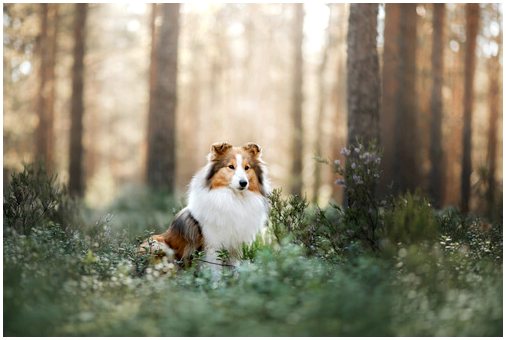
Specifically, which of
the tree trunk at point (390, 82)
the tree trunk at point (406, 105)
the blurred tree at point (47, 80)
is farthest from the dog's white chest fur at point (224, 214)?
the blurred tree at point (47, 80)

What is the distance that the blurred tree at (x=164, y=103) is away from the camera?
12.4m

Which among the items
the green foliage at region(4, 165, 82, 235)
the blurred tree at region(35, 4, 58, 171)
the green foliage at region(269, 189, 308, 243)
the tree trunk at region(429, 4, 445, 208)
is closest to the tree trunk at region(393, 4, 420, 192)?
the tree trunk at region(429, 4, 445, 208)

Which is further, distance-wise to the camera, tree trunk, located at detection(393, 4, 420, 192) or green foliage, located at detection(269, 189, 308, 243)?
tree trunk, located at detection(393, 4, 420, 192)

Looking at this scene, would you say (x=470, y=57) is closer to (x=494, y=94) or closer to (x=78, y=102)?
(x=494, y=94)

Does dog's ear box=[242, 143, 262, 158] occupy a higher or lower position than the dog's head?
higher

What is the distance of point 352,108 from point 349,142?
51 cm

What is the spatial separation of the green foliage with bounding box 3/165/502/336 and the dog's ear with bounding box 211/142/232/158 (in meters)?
0.84

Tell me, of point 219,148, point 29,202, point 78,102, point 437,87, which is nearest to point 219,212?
point 219,148

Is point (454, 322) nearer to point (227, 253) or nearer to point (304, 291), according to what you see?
point (304, 291)

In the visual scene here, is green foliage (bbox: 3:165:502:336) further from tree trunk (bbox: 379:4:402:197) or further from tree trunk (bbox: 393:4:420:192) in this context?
tree trunk (bbox: 379:4:402:197)

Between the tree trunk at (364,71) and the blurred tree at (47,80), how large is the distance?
11933 millimetres

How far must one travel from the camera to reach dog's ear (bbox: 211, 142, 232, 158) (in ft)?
20.2

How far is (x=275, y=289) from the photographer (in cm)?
440

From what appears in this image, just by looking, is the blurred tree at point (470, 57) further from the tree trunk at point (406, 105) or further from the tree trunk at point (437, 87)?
the tree trunk at point (406, 105)
